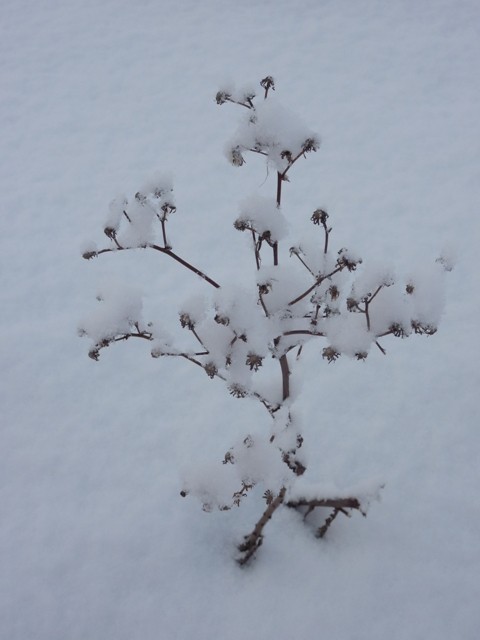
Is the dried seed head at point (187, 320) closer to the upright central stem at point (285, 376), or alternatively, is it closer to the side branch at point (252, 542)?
the upright central stem at point (285, 376)

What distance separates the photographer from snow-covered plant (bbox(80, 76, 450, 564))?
1.03m

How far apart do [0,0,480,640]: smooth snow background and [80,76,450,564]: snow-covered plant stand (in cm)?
23

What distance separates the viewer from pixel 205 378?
6.96ft

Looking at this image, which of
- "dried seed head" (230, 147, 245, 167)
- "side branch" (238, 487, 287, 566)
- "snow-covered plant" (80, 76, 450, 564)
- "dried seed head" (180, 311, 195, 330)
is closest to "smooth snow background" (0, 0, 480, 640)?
"side branch" (238, 487, 287, 566)

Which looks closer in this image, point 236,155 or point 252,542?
point 236,155

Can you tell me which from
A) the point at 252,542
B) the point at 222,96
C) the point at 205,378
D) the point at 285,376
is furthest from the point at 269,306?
the point at 205,378

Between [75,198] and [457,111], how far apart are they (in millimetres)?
2583

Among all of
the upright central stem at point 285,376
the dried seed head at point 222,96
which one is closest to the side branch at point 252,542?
the upright central stem at point 285,376

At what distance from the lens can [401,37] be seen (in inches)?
165

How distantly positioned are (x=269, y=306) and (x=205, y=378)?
3.25ft

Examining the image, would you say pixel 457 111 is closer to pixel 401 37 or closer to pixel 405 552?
pixel 401 37

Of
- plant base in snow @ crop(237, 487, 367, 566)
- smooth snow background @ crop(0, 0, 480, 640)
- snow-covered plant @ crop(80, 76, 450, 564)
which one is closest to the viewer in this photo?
snow-covered plant @ crop(80, 76, 450, 564)

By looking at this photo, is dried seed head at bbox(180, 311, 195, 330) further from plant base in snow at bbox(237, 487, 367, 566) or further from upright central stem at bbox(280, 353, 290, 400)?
plant base in snow at bbox(237, 487, 367, 566)

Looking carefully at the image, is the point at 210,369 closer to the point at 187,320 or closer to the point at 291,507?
the point at 187,320
